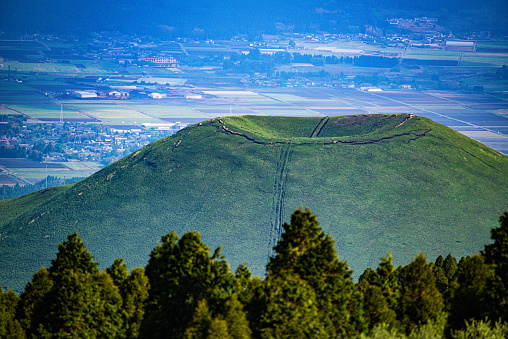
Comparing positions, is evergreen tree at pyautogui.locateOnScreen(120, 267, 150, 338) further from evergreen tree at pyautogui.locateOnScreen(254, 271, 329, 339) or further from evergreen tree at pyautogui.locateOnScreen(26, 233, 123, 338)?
evergreen tree at pyautogui.locateOnScreen(254, 271, 329, 339)

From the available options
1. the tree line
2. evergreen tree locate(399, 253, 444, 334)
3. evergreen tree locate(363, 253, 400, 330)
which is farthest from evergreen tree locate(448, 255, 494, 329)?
evergreen tree locate(363, 253, 400, 330)

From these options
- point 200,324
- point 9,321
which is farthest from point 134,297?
point 200,324

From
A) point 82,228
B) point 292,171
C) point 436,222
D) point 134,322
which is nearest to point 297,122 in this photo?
point 292,171

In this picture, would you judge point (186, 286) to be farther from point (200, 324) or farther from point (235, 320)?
point (235, 320)

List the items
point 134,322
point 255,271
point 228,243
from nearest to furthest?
point 134,322, point 255,271, point 228,243

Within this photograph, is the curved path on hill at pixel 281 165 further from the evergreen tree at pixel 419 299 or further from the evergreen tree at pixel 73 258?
the evergreen tree at pixel 73 258

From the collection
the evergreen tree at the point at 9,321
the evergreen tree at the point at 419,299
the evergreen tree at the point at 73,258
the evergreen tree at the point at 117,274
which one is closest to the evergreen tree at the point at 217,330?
the evergreen tree at the point at 73,258

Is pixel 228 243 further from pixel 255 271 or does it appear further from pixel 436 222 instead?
pixel 436 222
